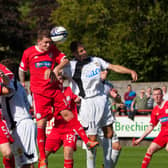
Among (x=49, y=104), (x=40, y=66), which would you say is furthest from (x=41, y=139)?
(x=40, y=66)

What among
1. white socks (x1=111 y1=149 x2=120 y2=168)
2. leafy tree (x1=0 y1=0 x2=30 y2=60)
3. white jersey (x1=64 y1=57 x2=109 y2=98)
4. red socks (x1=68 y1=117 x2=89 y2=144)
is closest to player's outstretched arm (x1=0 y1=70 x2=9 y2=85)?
red socks (x1=68 y1=117 x2=89 y2=144)

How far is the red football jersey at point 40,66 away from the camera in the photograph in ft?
43.3

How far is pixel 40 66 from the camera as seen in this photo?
13.2m

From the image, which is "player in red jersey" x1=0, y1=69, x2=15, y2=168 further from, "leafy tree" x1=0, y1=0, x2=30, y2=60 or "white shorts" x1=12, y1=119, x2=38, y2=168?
"leafy tree" x1=0, y1=0, x2=30, y2=60

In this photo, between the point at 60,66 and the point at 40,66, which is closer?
the point at 60,66

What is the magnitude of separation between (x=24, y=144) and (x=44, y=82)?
4.47 ft

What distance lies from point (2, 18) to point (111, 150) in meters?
47.2

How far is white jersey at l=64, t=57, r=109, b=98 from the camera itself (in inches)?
532

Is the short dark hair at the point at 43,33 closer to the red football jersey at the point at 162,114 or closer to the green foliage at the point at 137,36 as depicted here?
the red football jersey at the point at 162,114

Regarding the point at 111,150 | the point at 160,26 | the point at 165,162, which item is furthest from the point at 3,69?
the point at 160,26

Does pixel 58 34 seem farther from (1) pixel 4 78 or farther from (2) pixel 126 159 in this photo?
(2) pixel 126 159

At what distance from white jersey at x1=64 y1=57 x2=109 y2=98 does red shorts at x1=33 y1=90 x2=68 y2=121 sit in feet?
1.50

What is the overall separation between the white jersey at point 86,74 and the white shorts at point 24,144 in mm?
1564

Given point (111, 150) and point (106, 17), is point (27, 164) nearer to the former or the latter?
point (111, 150)
